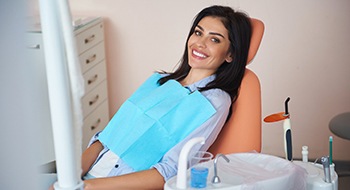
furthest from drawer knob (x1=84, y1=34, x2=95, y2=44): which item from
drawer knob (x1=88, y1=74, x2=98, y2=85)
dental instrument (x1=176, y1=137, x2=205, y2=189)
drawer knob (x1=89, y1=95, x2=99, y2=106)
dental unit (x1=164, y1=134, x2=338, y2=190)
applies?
dental instrument (x1=176, y1=137, x2=205, y2=189)

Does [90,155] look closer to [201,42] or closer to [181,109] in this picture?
[181,109]

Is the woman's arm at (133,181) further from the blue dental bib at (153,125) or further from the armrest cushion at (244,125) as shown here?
the armrest cushion at (244,125)

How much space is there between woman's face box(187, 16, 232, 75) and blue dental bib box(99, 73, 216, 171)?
104 millimetres

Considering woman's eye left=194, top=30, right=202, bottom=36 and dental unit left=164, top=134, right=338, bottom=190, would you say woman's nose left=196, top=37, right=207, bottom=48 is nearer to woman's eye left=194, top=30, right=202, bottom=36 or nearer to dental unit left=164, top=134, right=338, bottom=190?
woman's eye left=194, top=30, right=202, bottom=36

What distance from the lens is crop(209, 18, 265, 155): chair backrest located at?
5.58 feet

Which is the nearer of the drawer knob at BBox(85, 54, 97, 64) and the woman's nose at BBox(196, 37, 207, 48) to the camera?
the woman's nose at BBox(196, 37, 207, 48)

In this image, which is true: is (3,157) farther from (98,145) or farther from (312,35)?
(312,35)

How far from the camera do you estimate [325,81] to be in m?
3.07

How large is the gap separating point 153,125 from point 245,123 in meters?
0.28

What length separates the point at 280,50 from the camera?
121 inches

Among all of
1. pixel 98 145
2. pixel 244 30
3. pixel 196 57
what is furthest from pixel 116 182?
pixel 244 30

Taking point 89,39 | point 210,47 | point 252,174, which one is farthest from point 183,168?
point 89,39

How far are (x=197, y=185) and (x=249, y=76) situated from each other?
0.68 metres

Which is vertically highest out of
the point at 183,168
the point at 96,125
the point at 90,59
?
the point at 183,168
